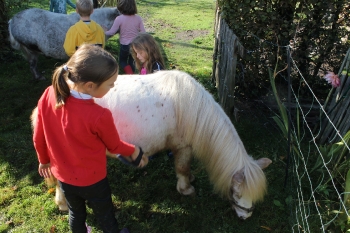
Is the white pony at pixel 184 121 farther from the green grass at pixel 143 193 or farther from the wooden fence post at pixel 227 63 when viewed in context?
the wooden fence post at pixel 227 63

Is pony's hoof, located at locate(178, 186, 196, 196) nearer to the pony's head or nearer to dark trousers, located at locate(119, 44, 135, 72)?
the pony's head

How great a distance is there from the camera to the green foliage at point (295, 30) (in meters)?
4.00

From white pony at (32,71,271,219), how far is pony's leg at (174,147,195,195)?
0.23 meters

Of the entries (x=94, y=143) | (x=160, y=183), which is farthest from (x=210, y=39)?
(x=94, y=143)

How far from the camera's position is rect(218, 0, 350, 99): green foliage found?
4004 mm

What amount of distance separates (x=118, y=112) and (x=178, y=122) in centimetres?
59

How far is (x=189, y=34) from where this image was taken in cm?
903

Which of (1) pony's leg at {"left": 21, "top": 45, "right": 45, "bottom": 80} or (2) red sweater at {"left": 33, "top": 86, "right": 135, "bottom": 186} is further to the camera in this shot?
(1) pony's leg at {"left": 21, "top": 45, "right": 45, "bottom": 80}

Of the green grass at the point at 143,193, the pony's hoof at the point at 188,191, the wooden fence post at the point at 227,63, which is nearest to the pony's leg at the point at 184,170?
the pony's hoof at the point at 188,191

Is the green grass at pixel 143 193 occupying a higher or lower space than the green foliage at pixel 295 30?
lower

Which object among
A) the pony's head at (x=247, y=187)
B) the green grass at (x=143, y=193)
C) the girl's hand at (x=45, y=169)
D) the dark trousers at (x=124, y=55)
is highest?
the dark trousers at (x=124, y=55)

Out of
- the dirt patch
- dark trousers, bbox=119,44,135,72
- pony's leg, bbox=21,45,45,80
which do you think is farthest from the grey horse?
the dirt patch

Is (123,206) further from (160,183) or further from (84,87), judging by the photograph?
(84,87)

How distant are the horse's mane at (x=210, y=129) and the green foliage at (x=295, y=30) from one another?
5.25 feet
